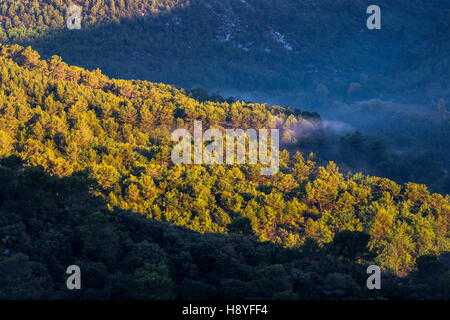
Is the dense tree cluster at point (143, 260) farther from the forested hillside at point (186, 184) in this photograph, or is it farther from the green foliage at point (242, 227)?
the forested hillside at point (186, 184)

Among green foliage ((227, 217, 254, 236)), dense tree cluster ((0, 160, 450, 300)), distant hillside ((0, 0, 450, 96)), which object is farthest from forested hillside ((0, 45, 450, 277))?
distant hillside ((0, 0, 450, 96))

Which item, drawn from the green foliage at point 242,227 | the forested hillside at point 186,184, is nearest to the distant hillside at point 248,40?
the forested hillside at point 186,184

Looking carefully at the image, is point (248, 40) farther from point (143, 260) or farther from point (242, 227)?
point (143, 260)

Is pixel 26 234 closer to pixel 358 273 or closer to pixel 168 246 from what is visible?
pixel 168 246

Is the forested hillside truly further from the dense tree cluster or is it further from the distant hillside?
the distant hillside

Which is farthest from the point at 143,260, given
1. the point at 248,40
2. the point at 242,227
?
the point at 248,40
